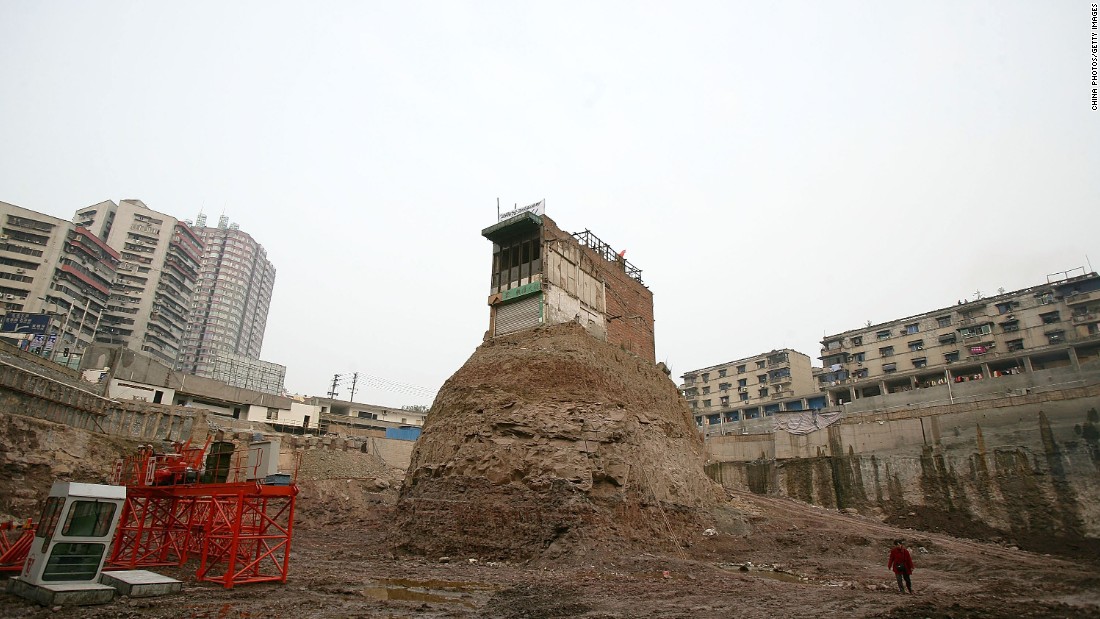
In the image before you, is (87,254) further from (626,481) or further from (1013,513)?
(1013,513)

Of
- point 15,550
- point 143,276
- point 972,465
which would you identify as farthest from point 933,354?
point 143,276

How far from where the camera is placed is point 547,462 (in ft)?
75.8

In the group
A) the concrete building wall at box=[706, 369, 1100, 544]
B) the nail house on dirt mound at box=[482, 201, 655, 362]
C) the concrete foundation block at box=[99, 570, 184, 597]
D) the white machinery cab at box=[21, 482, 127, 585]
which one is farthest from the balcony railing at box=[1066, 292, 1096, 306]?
the white machinery cab at box=[21, 482, 127, 585]

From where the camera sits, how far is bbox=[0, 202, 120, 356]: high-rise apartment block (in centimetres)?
6662

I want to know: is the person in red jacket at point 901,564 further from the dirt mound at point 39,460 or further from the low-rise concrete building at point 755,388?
the low-rise concrete building at point 755,388

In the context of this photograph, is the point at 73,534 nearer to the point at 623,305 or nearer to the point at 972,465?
the point at 623,305

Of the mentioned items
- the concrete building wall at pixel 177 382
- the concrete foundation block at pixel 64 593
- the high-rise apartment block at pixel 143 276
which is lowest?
the concrete foundation block at pixel 64 593

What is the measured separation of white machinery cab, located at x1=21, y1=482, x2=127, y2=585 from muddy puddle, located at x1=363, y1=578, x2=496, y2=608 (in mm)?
6325

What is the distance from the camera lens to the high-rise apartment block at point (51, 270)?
66625 mm

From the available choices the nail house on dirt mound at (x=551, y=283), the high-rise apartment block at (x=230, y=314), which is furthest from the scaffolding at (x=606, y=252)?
the high-rise apartment block at (x=230, y=314)

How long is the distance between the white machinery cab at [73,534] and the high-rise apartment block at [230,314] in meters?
113

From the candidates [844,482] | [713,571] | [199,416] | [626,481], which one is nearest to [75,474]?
[199,416]

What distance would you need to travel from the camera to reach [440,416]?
27.2m

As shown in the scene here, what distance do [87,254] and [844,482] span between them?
91586mm
